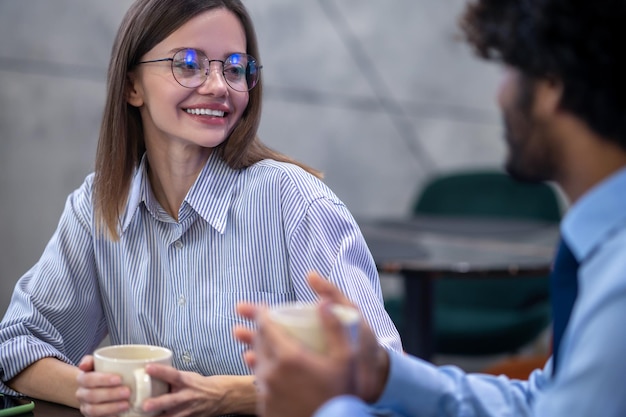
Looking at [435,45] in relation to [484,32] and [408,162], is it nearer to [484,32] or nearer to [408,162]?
[408,162]

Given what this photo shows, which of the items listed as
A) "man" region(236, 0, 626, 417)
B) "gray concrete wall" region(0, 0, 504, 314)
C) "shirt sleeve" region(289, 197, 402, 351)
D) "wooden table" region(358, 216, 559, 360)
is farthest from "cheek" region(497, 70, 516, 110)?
"gray concrete wall" region(0, 0, 504, 314)

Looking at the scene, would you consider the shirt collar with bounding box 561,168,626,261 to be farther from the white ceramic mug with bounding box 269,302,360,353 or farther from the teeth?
the teeth

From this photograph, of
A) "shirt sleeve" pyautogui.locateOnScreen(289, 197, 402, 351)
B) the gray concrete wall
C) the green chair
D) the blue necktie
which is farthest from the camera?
the gray concrete wall

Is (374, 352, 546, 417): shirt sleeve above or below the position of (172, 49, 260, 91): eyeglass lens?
below

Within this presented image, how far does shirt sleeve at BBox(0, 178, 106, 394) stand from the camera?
1.67 meters

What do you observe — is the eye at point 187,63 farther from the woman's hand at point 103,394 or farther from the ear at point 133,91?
the woman's hand at point 103,394

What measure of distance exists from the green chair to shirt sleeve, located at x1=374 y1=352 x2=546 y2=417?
5.65 feet

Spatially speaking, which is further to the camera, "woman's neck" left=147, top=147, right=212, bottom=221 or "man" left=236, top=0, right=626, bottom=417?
"woman's neck" left=147, top=147, right=212, bottom=221

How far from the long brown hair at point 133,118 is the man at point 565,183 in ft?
2.58

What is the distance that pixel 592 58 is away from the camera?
96 cm

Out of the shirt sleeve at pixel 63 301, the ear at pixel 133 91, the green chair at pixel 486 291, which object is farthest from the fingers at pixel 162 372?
the green chair at pixel 486 291

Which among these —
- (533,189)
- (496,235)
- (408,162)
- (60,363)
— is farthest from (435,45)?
(60,363)

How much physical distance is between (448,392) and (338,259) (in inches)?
17.5

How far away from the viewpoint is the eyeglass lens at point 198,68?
174 cm
